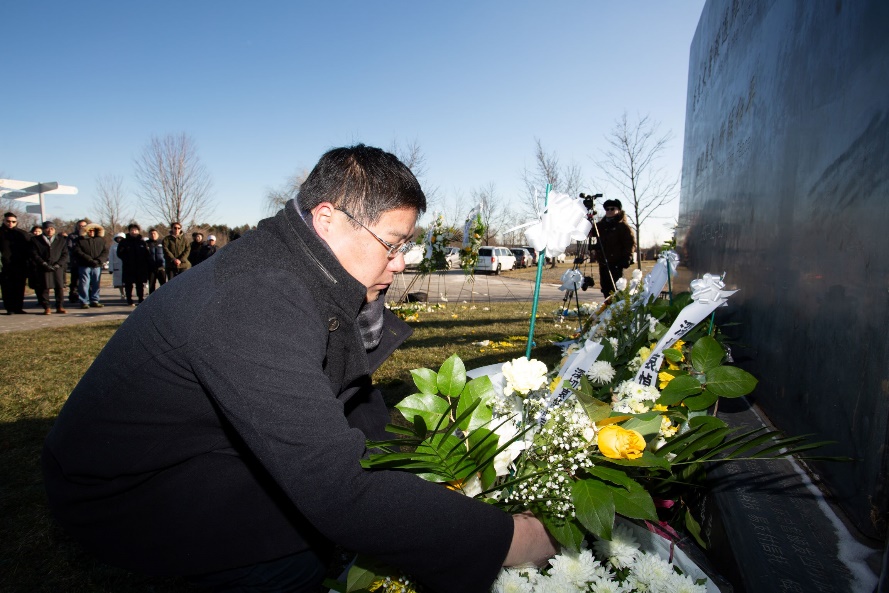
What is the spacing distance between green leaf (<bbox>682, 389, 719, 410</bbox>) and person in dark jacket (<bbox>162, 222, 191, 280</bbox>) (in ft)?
42.4

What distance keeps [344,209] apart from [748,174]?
2430 mm

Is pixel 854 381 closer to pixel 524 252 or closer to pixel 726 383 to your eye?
pixel 726 383

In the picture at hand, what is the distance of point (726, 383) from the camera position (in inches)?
69.8

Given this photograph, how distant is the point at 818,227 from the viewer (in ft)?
5.58

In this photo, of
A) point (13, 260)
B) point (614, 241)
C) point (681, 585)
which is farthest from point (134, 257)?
point (681, 585)

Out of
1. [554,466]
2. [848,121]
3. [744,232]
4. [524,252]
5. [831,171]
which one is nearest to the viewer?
[554,466]

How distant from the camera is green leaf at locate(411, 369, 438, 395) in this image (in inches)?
59.5

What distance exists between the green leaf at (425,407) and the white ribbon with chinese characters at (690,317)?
32.7 inches

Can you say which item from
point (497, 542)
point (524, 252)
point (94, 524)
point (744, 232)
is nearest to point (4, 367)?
point (94, 524)

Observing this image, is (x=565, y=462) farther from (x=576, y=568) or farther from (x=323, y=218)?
(x=323, y=218)

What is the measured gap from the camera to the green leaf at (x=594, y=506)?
1106 mm

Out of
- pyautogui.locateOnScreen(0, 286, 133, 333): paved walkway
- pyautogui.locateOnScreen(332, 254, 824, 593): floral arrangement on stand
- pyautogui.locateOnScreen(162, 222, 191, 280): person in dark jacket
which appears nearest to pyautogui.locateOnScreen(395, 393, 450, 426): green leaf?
pyautogui.locateOnScreen(332, 254, 824, 593): floral arrangement on stand

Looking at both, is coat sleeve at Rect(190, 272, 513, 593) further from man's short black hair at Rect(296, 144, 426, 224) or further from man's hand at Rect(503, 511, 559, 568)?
man's short black hair at Rect(296, 144, 426, 224)

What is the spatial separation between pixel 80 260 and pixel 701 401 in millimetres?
12637
